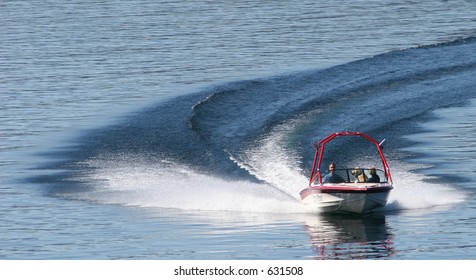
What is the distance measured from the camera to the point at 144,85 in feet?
216

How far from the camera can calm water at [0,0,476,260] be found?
3738cm

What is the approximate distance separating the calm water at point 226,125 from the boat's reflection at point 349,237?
11 cm

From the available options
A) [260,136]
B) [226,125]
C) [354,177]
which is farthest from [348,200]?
[226,125]

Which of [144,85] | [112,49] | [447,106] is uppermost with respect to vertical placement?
[112,49]

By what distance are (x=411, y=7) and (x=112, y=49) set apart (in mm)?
25316

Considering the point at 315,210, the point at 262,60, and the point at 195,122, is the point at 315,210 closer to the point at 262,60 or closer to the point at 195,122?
the point at 195,122

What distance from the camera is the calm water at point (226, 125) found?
123 ft

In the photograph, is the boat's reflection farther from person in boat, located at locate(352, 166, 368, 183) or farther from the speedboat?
person in boat, located at locate(352, 166, 368, 183)

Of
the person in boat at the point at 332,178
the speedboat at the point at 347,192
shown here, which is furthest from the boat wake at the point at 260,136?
the person in boat at the point at 332,178

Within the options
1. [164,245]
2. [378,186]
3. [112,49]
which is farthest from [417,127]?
[112,49]

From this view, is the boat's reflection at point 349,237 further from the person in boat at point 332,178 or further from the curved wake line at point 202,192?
the curved wake line at point 202,192

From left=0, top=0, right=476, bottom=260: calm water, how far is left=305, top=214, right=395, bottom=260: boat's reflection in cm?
11

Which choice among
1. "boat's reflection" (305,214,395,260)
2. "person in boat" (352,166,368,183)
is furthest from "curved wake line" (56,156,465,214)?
"boat's reflection" (305,214,395,260)

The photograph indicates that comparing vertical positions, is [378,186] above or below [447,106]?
below
